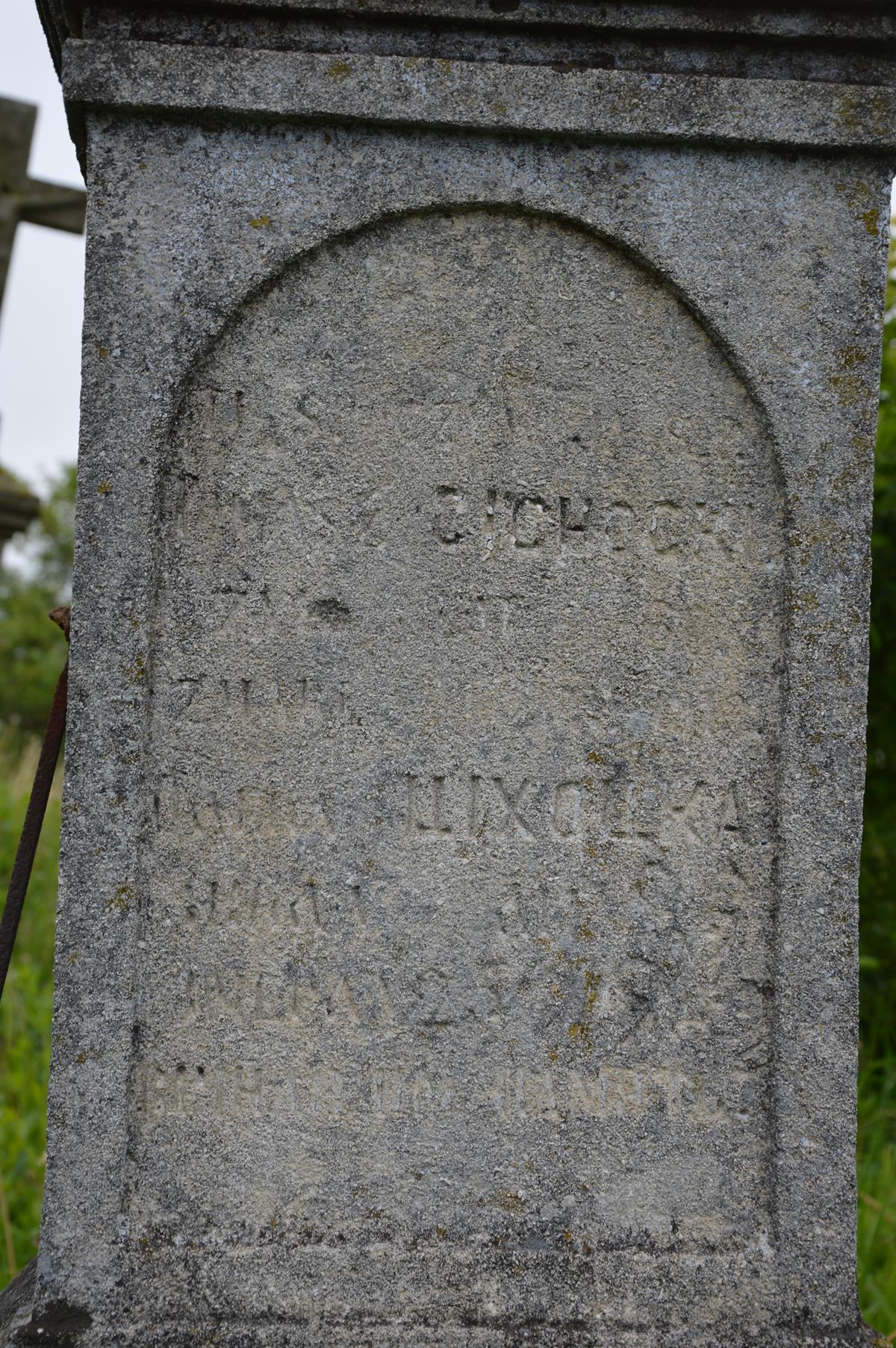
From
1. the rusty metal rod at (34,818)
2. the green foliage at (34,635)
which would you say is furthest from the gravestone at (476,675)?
the green foliage at (34,635)

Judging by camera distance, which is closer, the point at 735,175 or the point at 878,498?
the point at 735,175

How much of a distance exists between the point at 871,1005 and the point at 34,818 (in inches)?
124

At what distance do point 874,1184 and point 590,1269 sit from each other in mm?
1757

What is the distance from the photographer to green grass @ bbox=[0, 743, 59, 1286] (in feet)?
9.55

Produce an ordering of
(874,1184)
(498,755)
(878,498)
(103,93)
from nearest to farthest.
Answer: (103,93), (498,755), (874,1184), (878,498)

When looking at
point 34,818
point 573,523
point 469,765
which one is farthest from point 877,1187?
point 34,818

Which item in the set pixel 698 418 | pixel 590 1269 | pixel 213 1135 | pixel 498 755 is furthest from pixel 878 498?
pixel 213 1135

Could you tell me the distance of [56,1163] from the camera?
176cm

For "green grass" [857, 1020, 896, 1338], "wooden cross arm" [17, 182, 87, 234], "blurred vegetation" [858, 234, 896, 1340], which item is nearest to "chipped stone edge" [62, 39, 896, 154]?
"blurred vegetation" [858, 234, 896, 1340]

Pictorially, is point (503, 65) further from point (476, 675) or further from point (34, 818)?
point (34, 818)

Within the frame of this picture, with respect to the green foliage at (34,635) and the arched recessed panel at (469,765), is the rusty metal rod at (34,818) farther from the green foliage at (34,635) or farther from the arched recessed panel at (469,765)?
the green foliage at (34,635)

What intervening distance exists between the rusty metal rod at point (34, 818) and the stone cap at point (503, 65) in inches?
36.9

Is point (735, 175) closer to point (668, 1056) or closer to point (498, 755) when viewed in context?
point (498, 755)

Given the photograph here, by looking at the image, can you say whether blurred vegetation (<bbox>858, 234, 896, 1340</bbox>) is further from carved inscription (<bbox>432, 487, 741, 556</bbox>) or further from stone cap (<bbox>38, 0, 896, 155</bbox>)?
carved inscription (<bbox>432, 487, 741, 556</bbox>)
